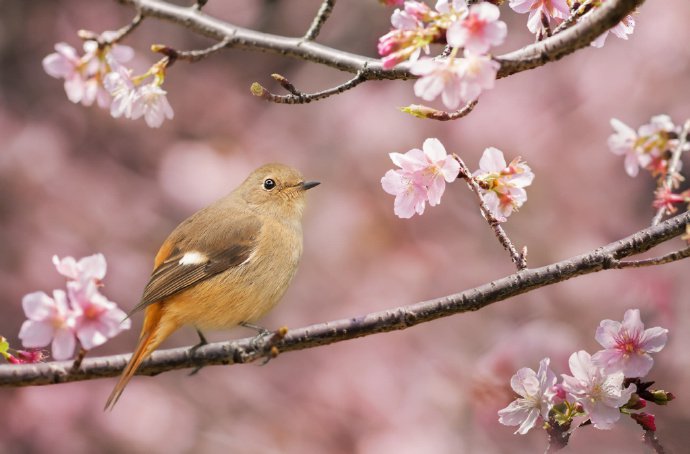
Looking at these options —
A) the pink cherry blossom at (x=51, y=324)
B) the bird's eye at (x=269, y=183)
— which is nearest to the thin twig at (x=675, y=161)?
the pink cherry blossom at (x=51, y=324)

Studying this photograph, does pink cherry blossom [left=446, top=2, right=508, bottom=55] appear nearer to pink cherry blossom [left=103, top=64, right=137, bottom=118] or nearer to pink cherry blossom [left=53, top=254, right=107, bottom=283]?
pink cherry blossom [left=103, top=64, right=137, bottom=118]

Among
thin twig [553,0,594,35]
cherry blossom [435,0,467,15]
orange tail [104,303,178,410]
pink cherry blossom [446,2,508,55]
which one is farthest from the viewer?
orange tail [104,303,178,410]

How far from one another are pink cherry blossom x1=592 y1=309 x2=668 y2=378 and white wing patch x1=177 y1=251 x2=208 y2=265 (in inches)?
64.9

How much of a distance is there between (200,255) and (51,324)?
139cm

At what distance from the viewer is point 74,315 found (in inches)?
74.5

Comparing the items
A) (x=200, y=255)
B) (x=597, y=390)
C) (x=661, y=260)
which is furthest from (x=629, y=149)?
(x=200, y=255)

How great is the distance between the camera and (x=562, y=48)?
66.6 inches

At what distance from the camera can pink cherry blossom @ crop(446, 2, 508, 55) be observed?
163 centimetres

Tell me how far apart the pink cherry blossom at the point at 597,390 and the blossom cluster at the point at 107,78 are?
46.2 inches

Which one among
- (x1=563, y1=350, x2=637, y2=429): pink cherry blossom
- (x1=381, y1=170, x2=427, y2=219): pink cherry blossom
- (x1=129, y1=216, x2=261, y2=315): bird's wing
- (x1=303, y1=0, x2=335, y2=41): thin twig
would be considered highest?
(x1=303, y1=0, x2=335, y2=41): thin twig

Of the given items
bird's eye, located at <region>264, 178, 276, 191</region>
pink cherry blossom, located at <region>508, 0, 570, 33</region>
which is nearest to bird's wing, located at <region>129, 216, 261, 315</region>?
bird's eye, located at <region>264, 178, 276, 191</region>

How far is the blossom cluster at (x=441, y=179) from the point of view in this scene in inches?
84.2

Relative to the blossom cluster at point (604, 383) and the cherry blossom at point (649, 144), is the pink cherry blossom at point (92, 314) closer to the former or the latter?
the blossom cluster at point (604, 383)

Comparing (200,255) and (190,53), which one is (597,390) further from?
(200,255)
